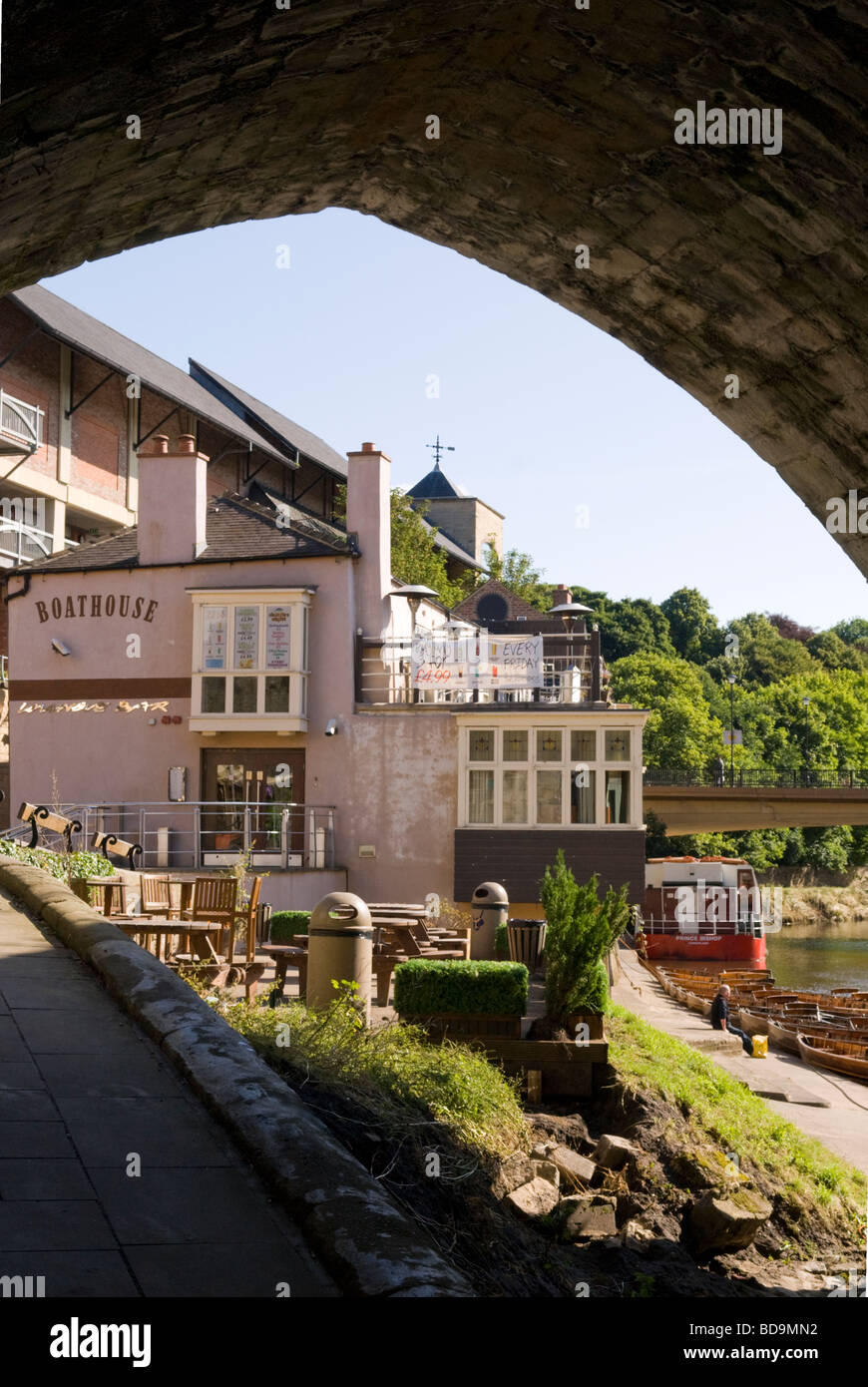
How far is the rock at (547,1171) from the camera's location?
446 inches

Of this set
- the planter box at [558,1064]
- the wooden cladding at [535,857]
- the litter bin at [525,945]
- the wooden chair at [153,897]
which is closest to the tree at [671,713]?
the wooden cladding at [535,857]

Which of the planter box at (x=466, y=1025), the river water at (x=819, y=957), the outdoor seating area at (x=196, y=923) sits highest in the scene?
the outdoor seating area at (x=196, y=923)

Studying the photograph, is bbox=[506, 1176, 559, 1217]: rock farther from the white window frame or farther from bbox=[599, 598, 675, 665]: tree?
bbox=[599, 598, 675, 665]: tree

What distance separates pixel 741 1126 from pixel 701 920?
33.3 meters

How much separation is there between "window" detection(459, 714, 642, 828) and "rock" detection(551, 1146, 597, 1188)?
15.4 metres

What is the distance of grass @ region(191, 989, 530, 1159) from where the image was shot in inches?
328

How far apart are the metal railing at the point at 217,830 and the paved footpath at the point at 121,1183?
2026 centimetres

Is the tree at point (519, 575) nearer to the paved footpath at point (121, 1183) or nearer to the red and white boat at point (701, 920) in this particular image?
the red and white boat at point (701, 920)

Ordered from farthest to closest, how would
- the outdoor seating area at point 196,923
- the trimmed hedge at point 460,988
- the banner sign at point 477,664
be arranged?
the banner sign at point 477,664 < the trimmed hedge at point 460,988 < the outdoor seating area at point 196,923

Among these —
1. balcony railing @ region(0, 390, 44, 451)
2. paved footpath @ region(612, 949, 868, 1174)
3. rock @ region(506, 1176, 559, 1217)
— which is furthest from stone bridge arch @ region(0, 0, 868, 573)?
balcony railing @ region(0, 390, 44, 451)

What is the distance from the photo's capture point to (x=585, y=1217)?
10.7 meters

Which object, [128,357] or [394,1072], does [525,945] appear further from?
[128,357]

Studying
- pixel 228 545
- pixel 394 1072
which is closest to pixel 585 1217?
pixel 394 1072

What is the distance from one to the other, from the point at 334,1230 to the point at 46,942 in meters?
6.21
